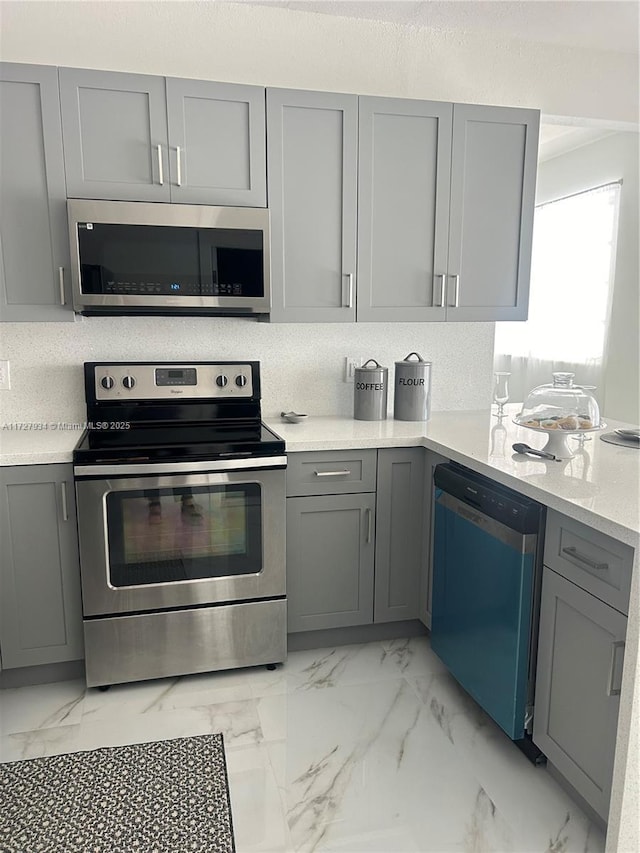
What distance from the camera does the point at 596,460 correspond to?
85.1 inches

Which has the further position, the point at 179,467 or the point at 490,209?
the point at 490,209

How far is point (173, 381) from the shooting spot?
274 centimetres

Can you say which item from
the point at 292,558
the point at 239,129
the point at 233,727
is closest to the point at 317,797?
the point at 233,727

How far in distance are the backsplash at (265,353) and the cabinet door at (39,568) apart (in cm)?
58

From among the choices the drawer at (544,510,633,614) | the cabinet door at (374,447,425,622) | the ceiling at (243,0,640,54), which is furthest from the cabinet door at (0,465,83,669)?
the ceiling at (243,0,640,54)

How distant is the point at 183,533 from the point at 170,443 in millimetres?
335

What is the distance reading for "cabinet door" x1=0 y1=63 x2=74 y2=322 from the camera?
2.30m

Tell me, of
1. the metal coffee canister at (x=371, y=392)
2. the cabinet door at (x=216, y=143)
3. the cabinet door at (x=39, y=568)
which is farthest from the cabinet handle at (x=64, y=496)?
the metal coffee canister at (x=371, y=392)

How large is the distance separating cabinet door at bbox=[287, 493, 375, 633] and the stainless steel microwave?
0.84 metres

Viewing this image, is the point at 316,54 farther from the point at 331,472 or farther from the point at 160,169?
the point at 331,472

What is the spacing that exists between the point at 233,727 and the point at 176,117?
7.24ft

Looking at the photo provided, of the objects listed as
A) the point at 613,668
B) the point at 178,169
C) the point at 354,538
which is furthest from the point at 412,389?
the point at 613,668

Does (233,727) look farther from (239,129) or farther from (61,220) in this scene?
(239,129)

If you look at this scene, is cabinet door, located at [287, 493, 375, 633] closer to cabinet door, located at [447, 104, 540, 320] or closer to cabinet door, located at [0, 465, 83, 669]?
cabinet door, located at [0, 465, 83, 669]
